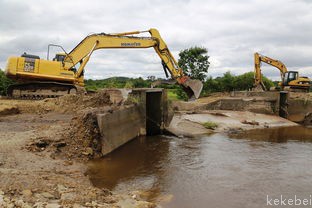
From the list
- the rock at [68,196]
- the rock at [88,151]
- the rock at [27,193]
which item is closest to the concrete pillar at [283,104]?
the rock at [88,151]

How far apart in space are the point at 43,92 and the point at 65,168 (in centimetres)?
1013

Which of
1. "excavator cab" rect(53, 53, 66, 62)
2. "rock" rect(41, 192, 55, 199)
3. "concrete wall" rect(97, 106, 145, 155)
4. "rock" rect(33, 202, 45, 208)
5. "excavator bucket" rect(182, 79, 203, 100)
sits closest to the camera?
"rock" rect(33, 202, 45, 208)

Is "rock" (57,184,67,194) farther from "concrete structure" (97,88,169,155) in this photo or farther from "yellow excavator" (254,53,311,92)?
"yellow excavator" (254,53,311,92)

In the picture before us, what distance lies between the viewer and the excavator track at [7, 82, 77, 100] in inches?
661

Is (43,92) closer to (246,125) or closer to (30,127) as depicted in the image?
(30,127)

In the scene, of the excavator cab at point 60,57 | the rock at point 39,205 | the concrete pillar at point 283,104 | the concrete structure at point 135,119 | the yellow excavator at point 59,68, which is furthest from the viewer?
the concrete pillar at point 283,104

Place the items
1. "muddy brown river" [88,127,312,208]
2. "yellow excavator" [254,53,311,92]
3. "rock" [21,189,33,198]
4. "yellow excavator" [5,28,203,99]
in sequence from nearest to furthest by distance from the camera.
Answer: "rock" [21,189,33,198] → "muddy brown river" [88,127,312,208] → "yellow excavator" [5,28,203,99] → "yellow excavator" [254,53,311,92]

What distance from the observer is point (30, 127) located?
415 inches

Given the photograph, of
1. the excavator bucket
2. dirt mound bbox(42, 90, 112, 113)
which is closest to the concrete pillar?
the excavator bucket

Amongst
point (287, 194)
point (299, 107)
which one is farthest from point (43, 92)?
point (299, 107)

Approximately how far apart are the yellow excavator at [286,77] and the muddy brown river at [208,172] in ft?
55.5

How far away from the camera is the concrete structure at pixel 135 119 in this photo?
34.3 feet

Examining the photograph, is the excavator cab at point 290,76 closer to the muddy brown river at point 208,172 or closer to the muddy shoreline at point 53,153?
the muddy shoreline at point 53,153

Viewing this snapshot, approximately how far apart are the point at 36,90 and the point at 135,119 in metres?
6.14
